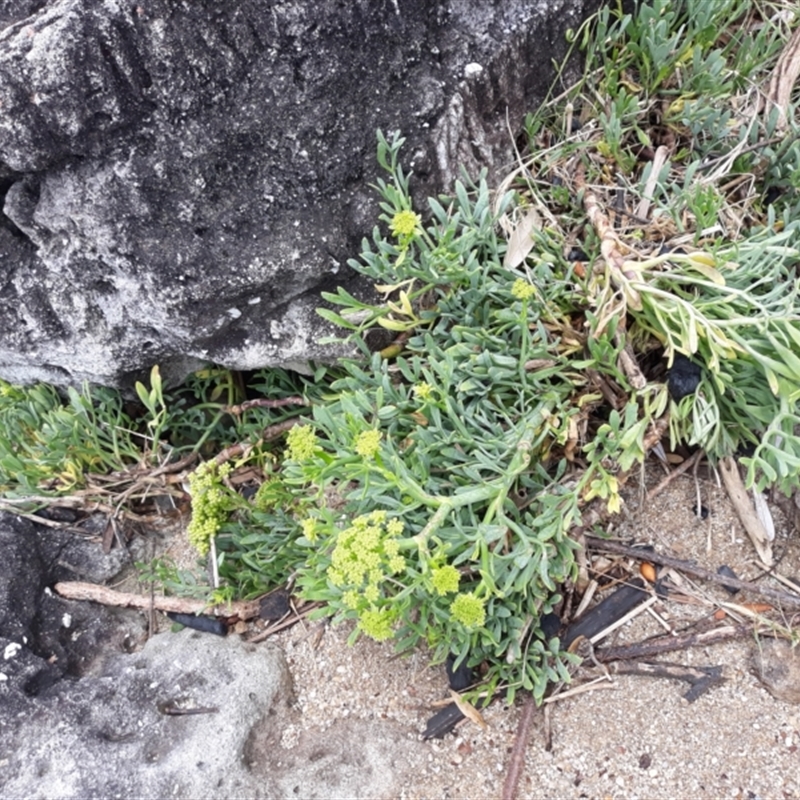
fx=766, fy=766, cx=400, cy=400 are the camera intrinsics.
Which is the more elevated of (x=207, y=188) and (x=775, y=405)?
(x=207, y=188)

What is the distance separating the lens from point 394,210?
2203mm

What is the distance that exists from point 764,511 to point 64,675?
2.11 metres

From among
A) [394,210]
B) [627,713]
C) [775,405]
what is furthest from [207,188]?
[627,713]

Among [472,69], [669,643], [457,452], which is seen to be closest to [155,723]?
[457,452]

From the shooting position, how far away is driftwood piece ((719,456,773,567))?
217 centimetres

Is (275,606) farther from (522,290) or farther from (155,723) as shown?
(522,290)

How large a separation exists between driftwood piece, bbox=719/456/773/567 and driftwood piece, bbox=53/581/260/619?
1486 millimetres

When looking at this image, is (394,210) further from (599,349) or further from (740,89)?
(740,89)

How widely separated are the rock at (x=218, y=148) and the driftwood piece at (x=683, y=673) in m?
1.26

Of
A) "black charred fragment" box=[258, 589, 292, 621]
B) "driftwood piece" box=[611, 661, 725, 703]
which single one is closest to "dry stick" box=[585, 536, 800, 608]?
"driftwood piece" box=[611, 661, 725, 703]

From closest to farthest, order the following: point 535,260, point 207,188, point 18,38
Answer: point 18,38 → point 207,188 → point 535,260

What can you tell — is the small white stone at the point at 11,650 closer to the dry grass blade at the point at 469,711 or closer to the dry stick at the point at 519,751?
the dry grass blade at the point at 469,711

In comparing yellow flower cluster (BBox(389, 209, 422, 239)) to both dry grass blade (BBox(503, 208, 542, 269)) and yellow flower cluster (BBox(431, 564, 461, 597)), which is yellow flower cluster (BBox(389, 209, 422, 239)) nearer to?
dry grass blade (BBox(503, 208, 542, 269))

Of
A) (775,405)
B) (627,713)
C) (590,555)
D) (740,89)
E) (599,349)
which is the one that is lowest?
(627,713)
